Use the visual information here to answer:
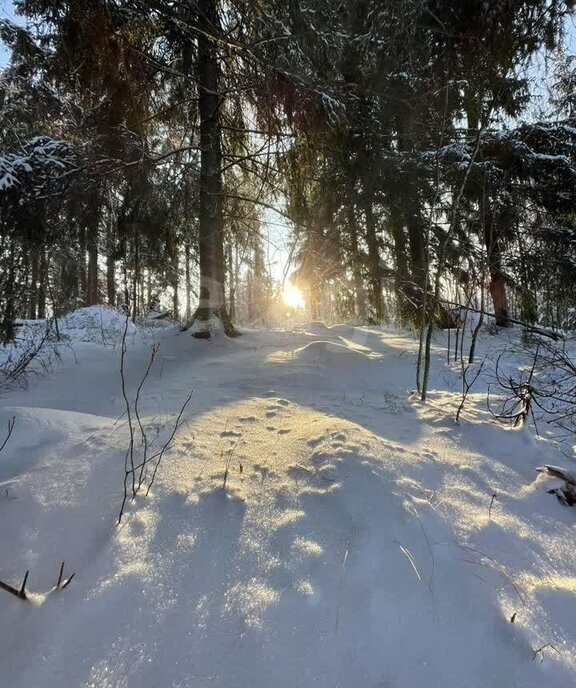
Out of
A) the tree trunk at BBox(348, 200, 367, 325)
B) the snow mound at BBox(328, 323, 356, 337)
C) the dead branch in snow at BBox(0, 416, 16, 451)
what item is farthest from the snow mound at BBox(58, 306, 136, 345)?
the dead branch in snow at BBox(0, 416, 16, 451)

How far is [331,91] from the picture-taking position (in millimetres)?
5949

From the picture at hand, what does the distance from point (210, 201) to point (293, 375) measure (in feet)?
12.3

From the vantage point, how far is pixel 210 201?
22.3 ft

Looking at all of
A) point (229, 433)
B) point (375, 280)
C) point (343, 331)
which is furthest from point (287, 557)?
point (343, 331)

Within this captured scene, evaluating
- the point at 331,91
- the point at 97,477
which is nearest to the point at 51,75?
the point at 331,91

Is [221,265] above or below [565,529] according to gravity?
above

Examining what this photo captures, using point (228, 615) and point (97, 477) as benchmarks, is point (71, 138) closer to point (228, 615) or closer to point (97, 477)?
point (97, 477)

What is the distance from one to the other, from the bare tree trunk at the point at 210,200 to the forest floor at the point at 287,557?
149 inches

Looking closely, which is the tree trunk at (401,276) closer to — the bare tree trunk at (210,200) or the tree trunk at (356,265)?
the tree trunk at (356,265)

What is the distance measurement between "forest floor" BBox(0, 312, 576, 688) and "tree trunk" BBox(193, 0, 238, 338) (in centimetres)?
378

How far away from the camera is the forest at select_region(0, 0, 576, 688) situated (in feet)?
4.57

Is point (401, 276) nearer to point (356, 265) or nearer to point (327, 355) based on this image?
point (356, 265)

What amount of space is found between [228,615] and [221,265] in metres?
6.27

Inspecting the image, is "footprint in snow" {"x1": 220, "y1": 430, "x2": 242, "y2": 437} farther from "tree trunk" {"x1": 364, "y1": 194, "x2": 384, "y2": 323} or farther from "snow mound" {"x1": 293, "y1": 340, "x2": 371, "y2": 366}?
"tree trunk" {"x1": 364, "y1": 194, "x2": 384, "y2": 323}
